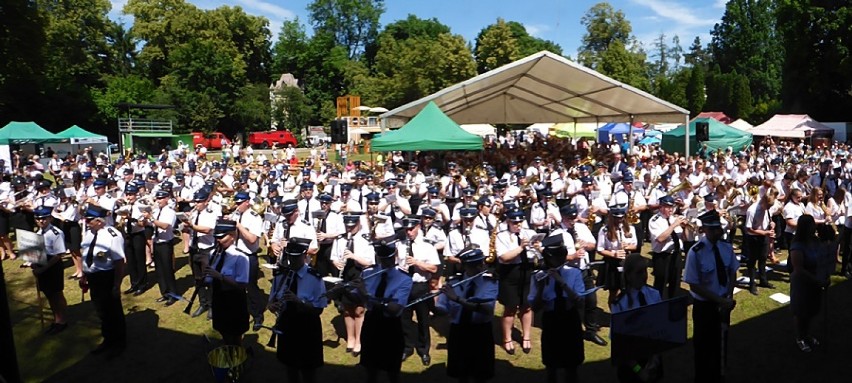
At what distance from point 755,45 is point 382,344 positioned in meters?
73.1

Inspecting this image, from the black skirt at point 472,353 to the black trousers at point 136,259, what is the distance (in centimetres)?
693

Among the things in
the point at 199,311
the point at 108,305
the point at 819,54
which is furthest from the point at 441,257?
the point at 819,54

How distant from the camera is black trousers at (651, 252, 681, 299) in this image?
8320 millimetres

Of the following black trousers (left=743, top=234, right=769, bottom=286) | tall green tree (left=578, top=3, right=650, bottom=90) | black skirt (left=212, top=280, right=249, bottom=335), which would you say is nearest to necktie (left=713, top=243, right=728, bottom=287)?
black trousers (left=743, top=234, right=769, bottom=286)

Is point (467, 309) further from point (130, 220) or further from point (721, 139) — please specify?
point (721, 139)

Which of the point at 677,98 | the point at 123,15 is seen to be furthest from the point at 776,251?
the point at 123,15

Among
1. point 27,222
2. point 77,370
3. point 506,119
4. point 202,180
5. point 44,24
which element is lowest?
point 77,370

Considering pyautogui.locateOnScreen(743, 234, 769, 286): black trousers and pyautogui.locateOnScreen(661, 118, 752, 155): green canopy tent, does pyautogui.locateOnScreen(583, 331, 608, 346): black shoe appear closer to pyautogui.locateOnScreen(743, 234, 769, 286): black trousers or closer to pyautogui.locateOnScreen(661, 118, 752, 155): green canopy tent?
pyautogui.locateOnScreen(743, 234, 769, 286): black trousers

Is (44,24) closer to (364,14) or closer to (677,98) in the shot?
(677,98)

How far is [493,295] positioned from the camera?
5.70 meters

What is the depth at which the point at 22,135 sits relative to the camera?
1195 inches

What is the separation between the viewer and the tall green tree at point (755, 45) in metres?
64.8

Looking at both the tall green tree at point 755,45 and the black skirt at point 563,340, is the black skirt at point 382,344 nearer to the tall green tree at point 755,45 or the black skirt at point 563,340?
the black skirt at point 563,340

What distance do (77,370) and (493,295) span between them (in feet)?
18.4
